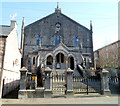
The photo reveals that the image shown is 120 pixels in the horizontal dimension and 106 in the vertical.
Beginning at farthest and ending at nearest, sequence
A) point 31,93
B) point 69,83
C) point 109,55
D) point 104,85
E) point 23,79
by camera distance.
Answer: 1. point 109,55
2. point 104,85
3. point 69,83
4. point 23,79
5. point 31,93

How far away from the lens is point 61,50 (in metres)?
24.7

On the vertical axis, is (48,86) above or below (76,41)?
below

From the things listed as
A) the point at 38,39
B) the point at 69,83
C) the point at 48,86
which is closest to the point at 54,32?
the point at 38,39

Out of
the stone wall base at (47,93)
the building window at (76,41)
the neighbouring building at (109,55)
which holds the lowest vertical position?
the stone wall base at (47,93)

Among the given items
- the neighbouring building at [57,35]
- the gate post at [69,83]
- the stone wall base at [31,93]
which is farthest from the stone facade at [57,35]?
the stone wall base at [31,93]

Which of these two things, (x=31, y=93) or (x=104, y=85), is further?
(x=104, y=85)

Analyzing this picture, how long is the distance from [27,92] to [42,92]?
1.53 meters

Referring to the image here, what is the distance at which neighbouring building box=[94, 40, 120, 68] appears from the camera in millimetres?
34466

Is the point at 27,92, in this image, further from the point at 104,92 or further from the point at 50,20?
the point at 50,20

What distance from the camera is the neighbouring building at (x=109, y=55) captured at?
3447 centimetres

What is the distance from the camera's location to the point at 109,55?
1528 inches

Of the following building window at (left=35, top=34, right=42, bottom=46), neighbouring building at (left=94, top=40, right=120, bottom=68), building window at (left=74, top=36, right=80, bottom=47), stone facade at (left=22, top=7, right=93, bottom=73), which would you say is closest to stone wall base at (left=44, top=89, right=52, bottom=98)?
stone facade at (left=22, top=7, right=93, bottom=73)

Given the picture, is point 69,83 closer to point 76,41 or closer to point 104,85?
point 104,85

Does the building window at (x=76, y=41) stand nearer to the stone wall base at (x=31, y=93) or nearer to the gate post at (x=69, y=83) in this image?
the gate post at (x=69, y=83)
